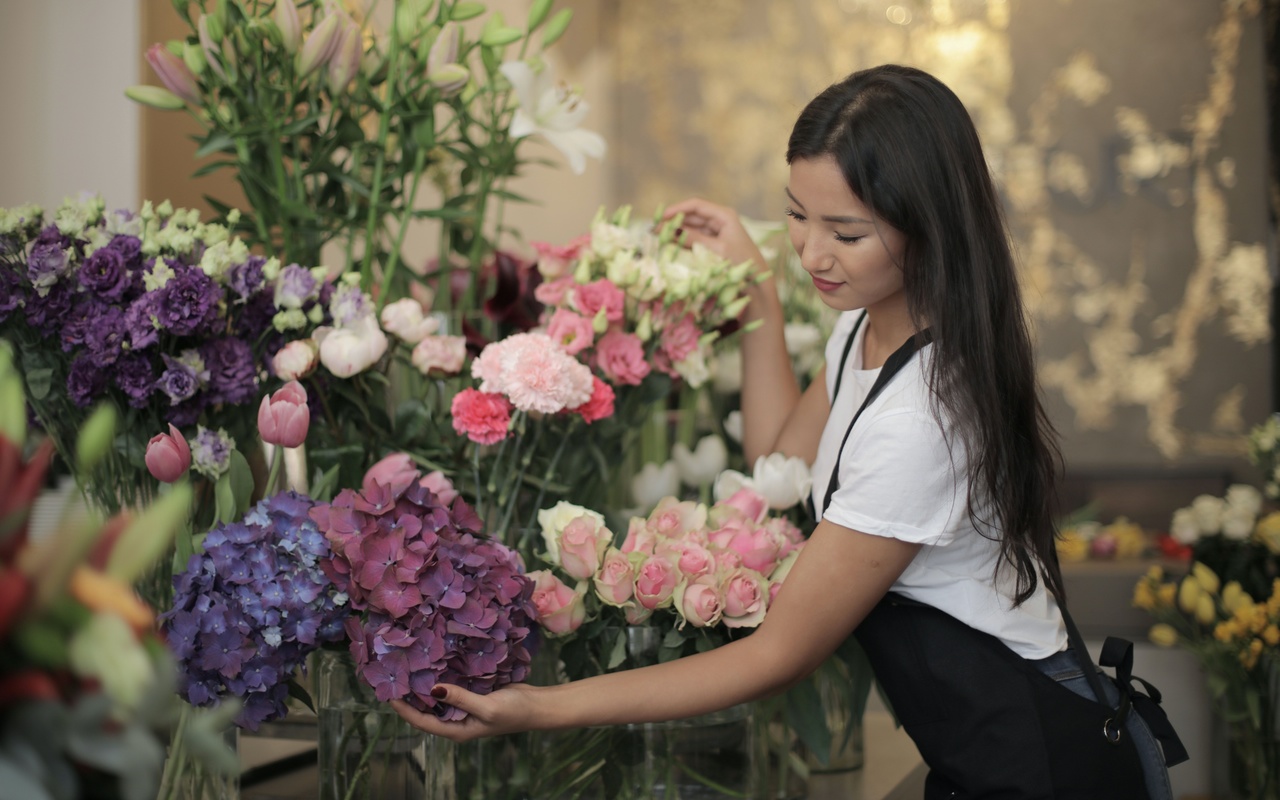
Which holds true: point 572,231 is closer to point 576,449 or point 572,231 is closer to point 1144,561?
point 1144,561

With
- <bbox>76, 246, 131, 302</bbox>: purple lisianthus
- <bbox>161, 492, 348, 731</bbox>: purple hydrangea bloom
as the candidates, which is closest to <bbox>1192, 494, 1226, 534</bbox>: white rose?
<bbox>161, 492, 348, 731</bbox>: purple hydrangea bloom

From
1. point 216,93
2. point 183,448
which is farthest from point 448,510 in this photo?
point 216,93

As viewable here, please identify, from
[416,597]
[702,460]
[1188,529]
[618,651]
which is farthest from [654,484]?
[1188,529]

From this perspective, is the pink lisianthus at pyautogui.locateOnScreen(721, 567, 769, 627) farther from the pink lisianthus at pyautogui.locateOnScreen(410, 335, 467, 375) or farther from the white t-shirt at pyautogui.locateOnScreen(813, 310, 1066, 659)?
the pink lisianthus at pyautogui.locateOnScreen(410, 335, 467, 375)

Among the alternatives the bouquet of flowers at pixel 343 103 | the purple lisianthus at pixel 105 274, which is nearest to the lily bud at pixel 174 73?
the bouquet of flowers at pixel 343 103

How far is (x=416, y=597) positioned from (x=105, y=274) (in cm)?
41

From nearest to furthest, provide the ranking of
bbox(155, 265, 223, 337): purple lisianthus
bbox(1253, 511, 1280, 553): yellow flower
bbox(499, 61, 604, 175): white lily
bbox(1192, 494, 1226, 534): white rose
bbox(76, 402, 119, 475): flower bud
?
1. bbox(76, 402, 119, 475): flower bud
2. bbox(155, 265, 223, 337): purple lisianthus
3. bbox(499, 61, 604, 175): white lily
4. bbox(1253, 511, 1280, 553): yellow flower
5. bbox(1192, 494, 1226, 534): white rose

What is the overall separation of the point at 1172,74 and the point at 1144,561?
76.8 inches

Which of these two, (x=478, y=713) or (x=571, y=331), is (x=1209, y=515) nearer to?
(x=571, y=331)

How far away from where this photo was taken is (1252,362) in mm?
3895

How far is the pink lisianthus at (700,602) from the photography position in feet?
3.30

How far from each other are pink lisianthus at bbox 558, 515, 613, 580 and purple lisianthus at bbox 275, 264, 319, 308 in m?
0.33

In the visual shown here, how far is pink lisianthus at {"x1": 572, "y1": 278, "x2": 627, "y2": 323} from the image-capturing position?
1157 mm

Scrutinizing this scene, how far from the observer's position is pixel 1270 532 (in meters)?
1.82
